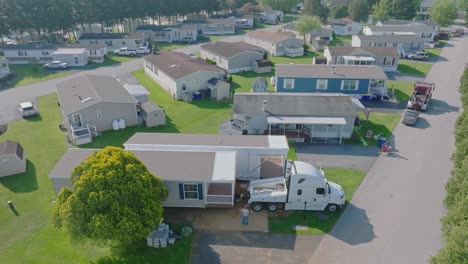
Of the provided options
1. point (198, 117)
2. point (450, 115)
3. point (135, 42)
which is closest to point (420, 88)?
point (450, 115)

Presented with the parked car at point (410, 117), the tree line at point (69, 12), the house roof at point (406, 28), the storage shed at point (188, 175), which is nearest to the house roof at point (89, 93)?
the storage shed at point (188, 175)

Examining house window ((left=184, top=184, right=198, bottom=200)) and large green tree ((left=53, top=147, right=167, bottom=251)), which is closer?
large green tree ((left=53, top=147, right=167, bottom=251))

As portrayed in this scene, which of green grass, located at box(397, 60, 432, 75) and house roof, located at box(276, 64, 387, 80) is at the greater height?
house roof, located at box(276, 64, 387, 80)

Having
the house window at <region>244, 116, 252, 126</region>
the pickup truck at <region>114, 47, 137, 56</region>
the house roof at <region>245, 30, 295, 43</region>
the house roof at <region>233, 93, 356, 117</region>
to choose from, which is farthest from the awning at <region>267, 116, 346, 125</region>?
the pickup truck at <region>114, 47, 137, 56</region>

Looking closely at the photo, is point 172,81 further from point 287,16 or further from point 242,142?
point 287,16

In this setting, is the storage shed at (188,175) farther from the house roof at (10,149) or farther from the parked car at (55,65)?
the parked car at (55,65)

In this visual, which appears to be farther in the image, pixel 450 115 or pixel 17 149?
pixel 450 115

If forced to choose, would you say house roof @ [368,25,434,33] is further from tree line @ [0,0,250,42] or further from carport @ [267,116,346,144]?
carport @ [267,116,346,144]
